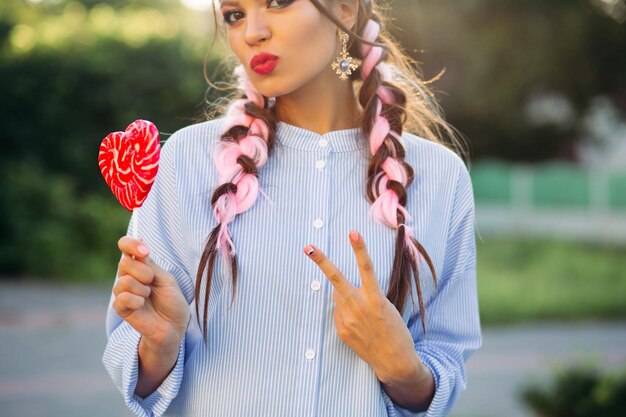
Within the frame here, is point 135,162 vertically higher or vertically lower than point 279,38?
lower

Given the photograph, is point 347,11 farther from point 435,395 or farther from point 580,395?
point 580,395

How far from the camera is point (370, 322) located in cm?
211

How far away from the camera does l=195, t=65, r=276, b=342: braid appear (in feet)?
7.31

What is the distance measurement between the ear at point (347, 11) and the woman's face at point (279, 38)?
12cm

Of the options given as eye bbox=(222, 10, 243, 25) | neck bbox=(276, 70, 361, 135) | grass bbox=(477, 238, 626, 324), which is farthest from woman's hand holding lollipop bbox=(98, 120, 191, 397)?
grass bbox=(477, 238, 626, 324)

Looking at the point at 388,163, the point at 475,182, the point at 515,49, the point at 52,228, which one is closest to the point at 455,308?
the point at 388,163

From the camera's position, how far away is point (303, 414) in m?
2.22

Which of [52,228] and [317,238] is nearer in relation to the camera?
[317,238]

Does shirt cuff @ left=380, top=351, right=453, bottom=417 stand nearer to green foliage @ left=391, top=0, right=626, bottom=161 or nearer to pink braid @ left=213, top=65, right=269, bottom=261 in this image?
pink braid @ left=213, top=65, right=269, bottom=261

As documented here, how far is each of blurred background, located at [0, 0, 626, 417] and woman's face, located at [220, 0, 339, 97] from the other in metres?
4.23

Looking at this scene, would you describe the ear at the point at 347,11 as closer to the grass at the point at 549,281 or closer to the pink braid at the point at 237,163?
the pink braid at the point at 237,163

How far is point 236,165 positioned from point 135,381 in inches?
23.2

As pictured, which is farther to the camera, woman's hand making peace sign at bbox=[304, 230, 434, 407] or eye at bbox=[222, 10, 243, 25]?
eye at bbox=[222, 10, 243, 25]

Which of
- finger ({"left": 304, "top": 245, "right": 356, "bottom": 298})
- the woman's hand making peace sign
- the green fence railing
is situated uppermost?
finger ({"left": 304, "top": 245, "right": 356, "bottom": 298})
